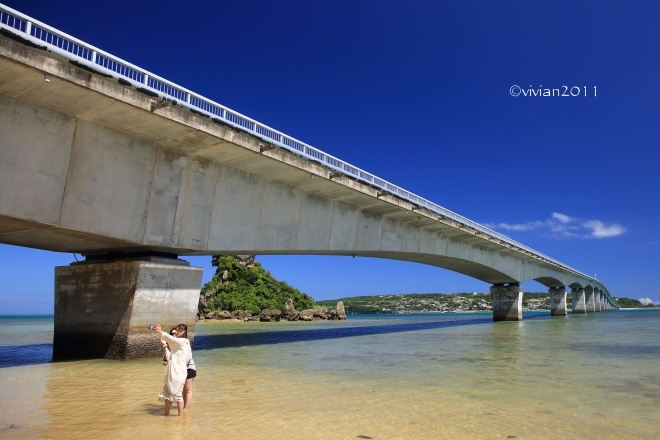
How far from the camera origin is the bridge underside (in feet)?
40.0

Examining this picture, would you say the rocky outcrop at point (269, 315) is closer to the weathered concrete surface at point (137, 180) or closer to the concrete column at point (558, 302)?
the weathered concrete surface at point (137, 180)

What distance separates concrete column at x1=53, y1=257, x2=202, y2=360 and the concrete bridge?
0.04 m

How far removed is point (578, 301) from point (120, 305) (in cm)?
9135

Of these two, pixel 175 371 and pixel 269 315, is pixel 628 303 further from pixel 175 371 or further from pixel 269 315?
pixel 175 371

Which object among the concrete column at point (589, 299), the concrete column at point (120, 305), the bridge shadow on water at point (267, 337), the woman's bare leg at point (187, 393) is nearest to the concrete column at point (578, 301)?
the concrete column at point (589, 299)

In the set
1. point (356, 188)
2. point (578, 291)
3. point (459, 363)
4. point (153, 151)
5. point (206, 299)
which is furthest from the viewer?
point (578, 291)

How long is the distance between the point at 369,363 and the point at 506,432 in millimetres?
8245

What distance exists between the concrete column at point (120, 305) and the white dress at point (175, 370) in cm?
846

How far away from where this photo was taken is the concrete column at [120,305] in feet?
49.5

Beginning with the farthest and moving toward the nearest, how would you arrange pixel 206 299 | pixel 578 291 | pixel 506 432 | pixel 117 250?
pixel 578 291, pixel 206 299, pixel 117 250, pixel 506 432

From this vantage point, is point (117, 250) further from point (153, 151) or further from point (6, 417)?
point (6, 417)

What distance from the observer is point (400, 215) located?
92.6 feet

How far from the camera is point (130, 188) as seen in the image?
14797mm

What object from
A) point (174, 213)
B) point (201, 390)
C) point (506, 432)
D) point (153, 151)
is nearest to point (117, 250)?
point (174, 213)
